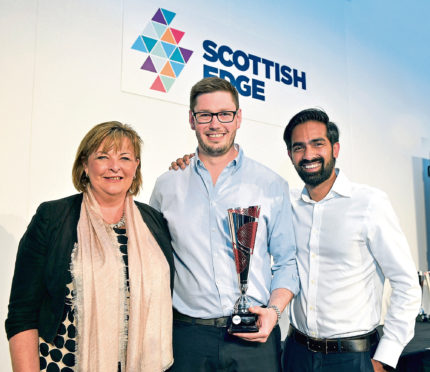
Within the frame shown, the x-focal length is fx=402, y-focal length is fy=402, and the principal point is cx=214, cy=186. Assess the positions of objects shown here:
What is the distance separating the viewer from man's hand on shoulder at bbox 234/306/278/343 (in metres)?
1.49

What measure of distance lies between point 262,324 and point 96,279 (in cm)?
66

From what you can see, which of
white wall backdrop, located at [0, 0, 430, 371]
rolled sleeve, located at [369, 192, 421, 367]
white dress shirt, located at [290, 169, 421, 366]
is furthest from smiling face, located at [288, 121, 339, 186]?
white wall backdrop, located at [0, 0, 430, 371]

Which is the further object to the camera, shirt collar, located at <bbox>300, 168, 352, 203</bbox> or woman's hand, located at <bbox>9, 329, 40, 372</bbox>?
shirt collar, located at <bbox>300, 168, 352, 203</bbox>

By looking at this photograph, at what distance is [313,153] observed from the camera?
78.0 inches

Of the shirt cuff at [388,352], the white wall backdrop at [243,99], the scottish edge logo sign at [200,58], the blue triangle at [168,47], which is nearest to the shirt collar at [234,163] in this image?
the shirt cuff at [388,352]

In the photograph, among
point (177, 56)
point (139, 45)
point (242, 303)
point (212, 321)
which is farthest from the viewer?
point (177, 56)

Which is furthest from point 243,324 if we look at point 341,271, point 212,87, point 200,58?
point 200,58

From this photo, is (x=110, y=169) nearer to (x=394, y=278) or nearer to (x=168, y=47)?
(x=394, y=278)

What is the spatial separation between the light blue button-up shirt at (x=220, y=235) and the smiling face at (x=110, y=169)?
0.27 metres

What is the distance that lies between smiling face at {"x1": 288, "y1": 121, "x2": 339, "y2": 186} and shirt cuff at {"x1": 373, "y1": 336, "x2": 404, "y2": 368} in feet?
2.55

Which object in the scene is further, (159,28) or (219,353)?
(159,28)

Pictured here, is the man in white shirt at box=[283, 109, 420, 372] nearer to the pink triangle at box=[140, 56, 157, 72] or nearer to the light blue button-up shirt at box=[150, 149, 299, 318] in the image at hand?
the light blue button-up shirt at box=[150, 149, 299, 318]

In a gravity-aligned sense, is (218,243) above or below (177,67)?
below

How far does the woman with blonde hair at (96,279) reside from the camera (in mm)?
1498
